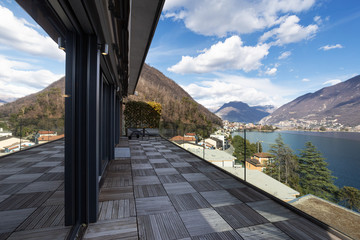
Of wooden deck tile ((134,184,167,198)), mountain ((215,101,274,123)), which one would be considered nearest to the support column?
wooden deck tile ((134,184,167,198))

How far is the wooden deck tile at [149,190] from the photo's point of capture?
8.01 feet

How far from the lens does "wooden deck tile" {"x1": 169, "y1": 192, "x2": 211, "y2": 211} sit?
211 centimetres

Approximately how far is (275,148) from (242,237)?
166 centimetres

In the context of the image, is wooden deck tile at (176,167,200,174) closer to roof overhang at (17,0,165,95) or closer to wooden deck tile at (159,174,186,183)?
wooden deck tile at (159,174,186,183)

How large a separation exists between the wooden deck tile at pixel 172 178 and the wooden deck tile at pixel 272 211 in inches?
47.2

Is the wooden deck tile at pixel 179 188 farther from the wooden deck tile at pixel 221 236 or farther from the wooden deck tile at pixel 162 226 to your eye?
the wooden deck tile at pixel 221 236

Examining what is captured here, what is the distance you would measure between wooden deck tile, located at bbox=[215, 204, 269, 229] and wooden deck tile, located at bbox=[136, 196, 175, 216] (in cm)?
58

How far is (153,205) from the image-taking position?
2.15 meters

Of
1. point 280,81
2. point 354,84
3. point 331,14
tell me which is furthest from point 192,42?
point 354,84

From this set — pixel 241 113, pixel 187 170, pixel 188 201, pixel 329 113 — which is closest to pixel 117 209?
pixel 188 201

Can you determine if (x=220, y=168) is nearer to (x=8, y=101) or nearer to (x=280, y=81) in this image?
(x=8, y=101)

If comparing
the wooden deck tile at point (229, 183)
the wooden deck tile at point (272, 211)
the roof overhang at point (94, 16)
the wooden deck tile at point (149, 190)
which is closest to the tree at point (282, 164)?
the wooden deck tile at point (229, 183)

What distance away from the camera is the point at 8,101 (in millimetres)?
822

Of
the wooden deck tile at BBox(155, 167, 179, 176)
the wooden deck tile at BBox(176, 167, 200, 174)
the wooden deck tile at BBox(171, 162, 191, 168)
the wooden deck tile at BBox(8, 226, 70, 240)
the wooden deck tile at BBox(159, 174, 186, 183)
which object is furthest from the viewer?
the wooden deck tile at BBox(171, 162, 191, 168)
